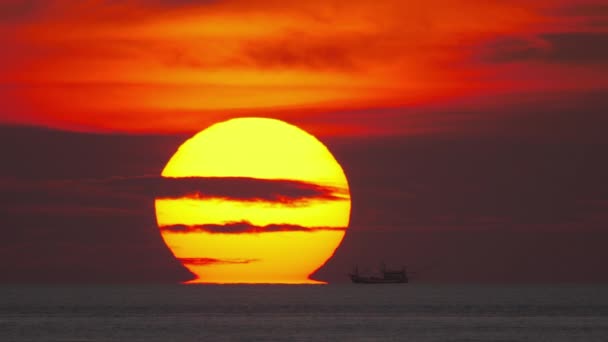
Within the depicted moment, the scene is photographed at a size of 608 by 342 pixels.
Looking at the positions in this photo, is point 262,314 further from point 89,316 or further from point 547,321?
point 547,321

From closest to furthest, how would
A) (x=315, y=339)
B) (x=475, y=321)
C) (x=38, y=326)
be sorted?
(x=315, y=339), (x=38, y=326), (x=475, y=321)

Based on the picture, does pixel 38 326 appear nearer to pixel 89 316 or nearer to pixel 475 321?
pixel 89 316

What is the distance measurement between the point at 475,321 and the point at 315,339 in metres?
47.0

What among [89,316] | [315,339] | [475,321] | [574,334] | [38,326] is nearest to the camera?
[315,339]

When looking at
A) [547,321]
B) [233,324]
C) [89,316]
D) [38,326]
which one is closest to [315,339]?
[233,324]

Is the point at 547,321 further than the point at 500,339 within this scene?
Yes

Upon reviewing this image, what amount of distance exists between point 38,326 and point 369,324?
40993 millimetres

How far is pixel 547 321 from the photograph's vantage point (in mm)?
170500

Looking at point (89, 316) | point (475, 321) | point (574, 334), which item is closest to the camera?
point (574, 334)

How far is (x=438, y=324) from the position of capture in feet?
523

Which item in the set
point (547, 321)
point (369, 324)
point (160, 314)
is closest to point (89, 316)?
point (160, 314)

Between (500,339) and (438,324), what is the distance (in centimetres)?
3098

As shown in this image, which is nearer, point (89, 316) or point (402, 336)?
point (402, 336)

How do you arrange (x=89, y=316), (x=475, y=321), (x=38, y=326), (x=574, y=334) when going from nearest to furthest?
(x=574, y=334) < (x=38, y=326) < (x=475, y=321) < (x=89, y=316)
